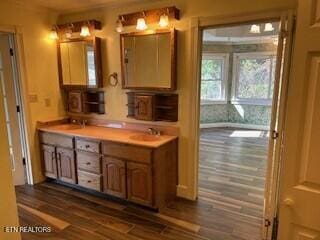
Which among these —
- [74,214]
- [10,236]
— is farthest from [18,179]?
[10,236]

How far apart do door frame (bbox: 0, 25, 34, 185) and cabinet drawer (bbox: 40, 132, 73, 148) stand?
0.19 m

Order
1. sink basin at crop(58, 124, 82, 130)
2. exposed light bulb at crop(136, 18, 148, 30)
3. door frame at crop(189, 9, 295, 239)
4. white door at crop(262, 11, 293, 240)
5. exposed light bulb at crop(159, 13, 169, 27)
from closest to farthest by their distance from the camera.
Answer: white door at crop(262, 11, 293, 240) < door frame at crop(189, 9, 295, 239) < exposed light bulb at crop(159, 13, 169, 27) < exposed light bulb at crop(136, 18, 148, 30) < sink basin at crop(58, 124, 82, 130)

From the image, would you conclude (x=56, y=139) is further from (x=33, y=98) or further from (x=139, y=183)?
(x=139, y=183)

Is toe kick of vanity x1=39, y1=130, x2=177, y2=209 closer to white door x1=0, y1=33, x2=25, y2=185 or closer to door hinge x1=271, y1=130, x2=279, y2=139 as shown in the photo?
white door x1=0, y1=33, x2=25, y2=185

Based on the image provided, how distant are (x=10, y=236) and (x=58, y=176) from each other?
2.04 meters

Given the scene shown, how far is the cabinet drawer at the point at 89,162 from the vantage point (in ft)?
9.97

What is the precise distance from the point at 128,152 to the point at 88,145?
0.61 m

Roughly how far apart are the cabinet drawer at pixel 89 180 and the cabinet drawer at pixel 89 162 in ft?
0.21

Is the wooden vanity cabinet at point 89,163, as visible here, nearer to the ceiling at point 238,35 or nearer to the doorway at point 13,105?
the doorway at point 13,105

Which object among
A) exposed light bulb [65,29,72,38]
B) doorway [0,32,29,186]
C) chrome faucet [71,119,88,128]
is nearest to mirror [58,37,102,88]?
exposed light bulb [65,29,72,38]

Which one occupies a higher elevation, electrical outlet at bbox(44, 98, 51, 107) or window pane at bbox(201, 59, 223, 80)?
window pane at bbox(201, 59, 223, 80)

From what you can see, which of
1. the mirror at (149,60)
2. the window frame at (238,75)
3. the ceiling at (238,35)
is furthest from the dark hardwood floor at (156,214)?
the window frame at (238,75)

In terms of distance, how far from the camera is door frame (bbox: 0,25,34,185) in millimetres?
3165

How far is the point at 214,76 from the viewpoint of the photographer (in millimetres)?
7090
